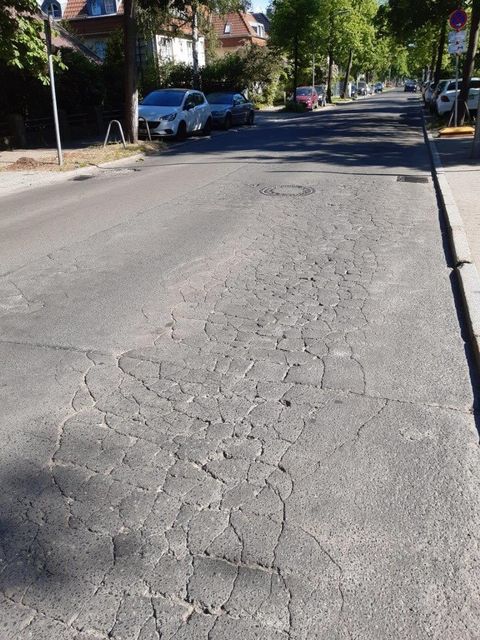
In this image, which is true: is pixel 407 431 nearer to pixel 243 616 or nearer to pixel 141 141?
pixel 243 616

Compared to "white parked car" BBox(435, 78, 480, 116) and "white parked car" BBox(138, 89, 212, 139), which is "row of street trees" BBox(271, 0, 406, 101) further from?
"white parked car" BBox(138, 89, 212, 139)

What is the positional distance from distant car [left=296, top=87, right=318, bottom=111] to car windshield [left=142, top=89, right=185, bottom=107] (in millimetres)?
21183

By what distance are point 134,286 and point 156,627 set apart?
13.3 ft

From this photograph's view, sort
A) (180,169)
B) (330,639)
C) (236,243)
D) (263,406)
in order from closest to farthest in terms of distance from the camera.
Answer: (330,639) → (263,406) → (236,243) → (180,169)

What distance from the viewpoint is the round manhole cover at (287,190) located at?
34.9 feet

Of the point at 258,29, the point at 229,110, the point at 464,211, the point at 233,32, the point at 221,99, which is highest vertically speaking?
the point at 258,29

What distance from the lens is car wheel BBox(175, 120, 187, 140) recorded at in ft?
70.0

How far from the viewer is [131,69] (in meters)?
18.5

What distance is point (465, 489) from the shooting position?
9.48ft

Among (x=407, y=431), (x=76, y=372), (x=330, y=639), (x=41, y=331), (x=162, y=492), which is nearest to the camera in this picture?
(x=330, y=639)

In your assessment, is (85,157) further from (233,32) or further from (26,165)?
(233,32)

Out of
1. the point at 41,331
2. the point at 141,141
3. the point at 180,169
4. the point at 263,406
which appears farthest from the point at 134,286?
the point at 141,141

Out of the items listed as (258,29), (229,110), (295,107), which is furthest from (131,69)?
(258,29)

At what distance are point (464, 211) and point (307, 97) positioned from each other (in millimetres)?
35793
